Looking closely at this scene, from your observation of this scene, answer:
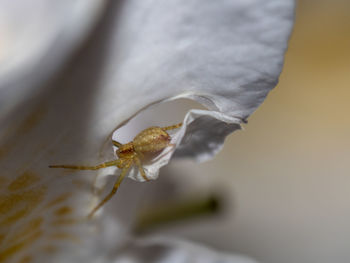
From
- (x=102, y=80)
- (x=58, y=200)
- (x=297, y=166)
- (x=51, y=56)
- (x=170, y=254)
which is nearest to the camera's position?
(x=51, y=56)

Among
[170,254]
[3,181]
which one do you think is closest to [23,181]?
[3,181]

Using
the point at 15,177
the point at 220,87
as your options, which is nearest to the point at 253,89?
the point at 220,87

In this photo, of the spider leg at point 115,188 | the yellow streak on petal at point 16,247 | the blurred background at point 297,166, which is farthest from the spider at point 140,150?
the blurred background at point 297,166

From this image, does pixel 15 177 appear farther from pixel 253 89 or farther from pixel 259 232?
pixel 259 232

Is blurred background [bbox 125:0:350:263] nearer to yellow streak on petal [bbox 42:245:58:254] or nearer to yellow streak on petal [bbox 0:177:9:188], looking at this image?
yellow streak on petal [bbox 42:245:58:254]

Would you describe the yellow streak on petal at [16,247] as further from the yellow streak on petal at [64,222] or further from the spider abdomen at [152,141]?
the spider abdomen at [152,141]

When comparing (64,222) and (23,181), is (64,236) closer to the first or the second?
(64,222)
